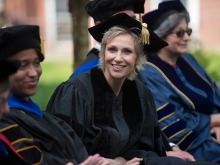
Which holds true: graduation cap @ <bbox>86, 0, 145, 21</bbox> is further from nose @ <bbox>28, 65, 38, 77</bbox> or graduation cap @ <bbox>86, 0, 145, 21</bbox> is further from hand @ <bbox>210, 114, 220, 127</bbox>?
nose @ <bbox>28, 65, 38, 77</bbox>

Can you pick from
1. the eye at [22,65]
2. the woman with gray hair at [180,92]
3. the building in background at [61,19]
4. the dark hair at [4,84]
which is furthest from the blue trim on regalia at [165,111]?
the building in background at [61,19]

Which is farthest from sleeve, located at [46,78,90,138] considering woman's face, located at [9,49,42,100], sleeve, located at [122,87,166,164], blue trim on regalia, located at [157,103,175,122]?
blue trim on regalia, located at [157,103,175,122]

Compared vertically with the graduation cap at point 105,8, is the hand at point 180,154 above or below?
below

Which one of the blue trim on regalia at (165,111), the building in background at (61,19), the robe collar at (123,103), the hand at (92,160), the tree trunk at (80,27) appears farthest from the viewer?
the building in background at (61,19)

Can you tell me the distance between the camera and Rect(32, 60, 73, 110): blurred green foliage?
10.6m

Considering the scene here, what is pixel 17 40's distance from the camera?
4332mm

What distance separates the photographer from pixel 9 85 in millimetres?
3699

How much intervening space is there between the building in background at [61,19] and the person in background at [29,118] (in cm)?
1907

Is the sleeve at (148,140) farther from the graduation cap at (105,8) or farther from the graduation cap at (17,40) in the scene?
the graduation cap at (17,40)

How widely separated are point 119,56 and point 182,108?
4.63 feet

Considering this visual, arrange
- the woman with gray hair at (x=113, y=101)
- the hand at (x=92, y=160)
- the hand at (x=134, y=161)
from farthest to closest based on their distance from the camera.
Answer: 1. the woman with gray hair at (x=113, y=101)
2. the hand at (x=134, y=161)
3. the hand at (x=92, y=160)

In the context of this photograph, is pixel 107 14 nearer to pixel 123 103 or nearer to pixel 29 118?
pixel 123 103

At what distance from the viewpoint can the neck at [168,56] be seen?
6.48 m

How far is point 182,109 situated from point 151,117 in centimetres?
91
